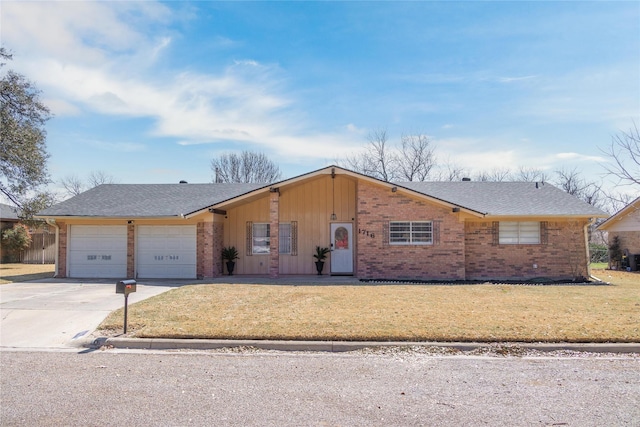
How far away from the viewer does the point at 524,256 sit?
52.4 ft

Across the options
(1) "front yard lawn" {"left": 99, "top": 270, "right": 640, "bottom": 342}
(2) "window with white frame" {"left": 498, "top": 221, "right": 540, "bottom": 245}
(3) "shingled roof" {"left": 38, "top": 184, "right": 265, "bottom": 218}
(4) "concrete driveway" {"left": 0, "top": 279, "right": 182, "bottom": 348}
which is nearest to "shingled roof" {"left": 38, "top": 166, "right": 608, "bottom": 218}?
(3) "shingled roof" {"left": 38, "top": 184, "right": 265, "bottom": 218}

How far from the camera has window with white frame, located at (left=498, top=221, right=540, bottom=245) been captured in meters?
16.1

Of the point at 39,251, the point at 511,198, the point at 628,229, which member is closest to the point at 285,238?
the point at 511,198

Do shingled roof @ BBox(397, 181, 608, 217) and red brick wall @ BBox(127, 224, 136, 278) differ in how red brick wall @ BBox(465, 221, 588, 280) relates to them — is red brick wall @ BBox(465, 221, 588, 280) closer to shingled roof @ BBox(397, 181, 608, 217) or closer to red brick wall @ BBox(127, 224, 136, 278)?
shingled roof @ BBox(397, 181, 608, 217)

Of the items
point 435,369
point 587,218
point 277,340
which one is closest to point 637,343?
point 435,369

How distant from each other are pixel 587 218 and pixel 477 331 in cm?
1136

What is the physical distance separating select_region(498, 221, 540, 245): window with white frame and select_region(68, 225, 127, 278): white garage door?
45.5ft

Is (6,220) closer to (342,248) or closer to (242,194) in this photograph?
(242,194)

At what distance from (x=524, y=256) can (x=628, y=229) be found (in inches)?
434

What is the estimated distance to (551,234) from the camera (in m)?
16.0

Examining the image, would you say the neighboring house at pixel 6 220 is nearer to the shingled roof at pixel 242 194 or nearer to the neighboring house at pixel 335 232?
the shingled roof at pixel 242 194

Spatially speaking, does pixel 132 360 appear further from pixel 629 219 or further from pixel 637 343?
pixel 629 219

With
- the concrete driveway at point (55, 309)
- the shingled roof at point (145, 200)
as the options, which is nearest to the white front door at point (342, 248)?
the shingled roof at point (145, 200)

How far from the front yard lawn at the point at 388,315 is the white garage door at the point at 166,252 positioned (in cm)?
388
